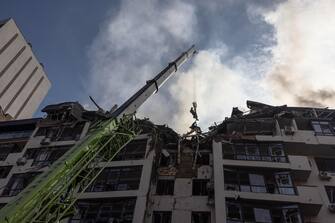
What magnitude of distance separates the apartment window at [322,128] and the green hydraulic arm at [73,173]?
17.7m

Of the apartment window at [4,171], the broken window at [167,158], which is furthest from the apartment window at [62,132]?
the broken window at [167,158]

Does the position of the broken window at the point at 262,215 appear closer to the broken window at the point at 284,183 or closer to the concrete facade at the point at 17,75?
the broken window at the point at 284,183

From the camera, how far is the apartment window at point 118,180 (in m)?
28.3

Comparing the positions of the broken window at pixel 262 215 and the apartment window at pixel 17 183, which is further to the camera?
the apartment window at pixel 17 183

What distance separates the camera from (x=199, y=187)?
28875 millimetres

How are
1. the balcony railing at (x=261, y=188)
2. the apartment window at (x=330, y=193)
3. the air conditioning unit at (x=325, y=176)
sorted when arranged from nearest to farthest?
1. the apartment window at (x=330, y=193)
2. the balcony railing at (x=261, y=188)
3. the air conditioning unit at (x=325, y=176)

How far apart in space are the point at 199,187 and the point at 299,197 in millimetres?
8526

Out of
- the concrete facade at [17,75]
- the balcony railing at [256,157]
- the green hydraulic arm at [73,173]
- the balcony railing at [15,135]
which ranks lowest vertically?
the green hydraulic arm at [73,173]

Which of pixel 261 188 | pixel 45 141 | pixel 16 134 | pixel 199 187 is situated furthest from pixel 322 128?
pixel 16 134

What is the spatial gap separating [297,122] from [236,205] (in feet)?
41.0

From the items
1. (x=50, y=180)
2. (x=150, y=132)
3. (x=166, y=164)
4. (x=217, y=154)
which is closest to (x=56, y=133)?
(x=150, y=132)

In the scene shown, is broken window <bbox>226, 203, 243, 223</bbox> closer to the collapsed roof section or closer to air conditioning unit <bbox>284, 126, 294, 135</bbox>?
the collapsed roof section

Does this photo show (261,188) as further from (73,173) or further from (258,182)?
(73,173)

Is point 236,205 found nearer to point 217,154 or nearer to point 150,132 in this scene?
point 217,154
